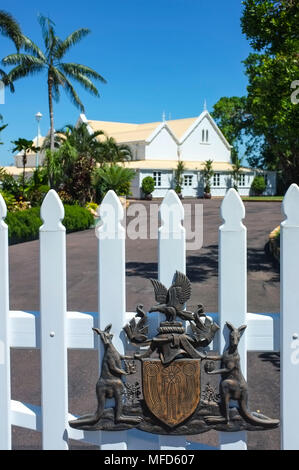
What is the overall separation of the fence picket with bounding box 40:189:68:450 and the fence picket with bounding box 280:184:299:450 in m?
0.91

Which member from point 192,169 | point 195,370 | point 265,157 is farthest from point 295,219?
point 265,157

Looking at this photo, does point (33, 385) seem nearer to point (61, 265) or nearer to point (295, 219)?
point (61, 265)

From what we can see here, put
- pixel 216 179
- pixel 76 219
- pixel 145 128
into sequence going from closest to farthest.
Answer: pixel 76 219 → pixel 216 179 → pixel 145 128

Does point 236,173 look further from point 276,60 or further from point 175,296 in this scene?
point 175,296

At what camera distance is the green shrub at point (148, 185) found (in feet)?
121

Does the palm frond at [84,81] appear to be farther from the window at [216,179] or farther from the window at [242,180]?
the window at [242,180]

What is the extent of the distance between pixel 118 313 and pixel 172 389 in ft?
1.24

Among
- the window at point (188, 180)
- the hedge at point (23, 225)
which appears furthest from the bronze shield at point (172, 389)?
the window at point (188, 180)

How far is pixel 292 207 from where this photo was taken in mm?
1869

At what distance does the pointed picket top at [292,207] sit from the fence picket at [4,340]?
1176mm

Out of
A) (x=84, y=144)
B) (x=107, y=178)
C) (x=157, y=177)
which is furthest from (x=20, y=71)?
(x=157, y=177)

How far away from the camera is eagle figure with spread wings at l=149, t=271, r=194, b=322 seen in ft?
6.10

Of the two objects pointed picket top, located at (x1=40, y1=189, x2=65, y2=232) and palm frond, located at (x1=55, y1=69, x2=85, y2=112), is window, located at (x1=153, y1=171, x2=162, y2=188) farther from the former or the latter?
pointed picket top, located at (x1=40, y1=189, x2=65, y2=232)

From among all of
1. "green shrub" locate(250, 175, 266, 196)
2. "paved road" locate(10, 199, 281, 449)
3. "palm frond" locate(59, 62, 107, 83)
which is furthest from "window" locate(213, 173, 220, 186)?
"paved road" locate(10, 199, 281, 449)
